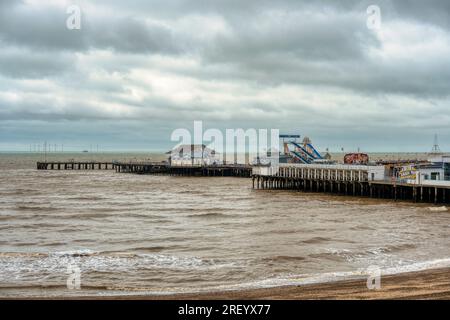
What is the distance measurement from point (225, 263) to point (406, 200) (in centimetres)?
2651

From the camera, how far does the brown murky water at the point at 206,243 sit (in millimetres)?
17562

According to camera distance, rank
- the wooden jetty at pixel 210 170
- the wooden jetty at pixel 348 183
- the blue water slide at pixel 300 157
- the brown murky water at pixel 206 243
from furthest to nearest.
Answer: the wooden jetty at pixel 210 170
the blue water slide at pixel 300 157
the wooden jetty at pixel 348 183
the brown murky water at pixel 206 243

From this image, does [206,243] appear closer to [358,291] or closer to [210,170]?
[358,291]

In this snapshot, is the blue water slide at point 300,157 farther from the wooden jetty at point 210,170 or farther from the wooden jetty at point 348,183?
the wooden jetty at point 210,170

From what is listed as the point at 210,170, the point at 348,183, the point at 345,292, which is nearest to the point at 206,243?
the point at 345,292

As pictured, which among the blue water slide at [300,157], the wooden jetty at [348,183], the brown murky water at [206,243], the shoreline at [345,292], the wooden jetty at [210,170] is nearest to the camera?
the shoreline at [345,292]

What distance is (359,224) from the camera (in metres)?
30.3

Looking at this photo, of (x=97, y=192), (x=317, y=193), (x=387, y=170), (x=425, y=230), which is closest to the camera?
(x=425, y=230)

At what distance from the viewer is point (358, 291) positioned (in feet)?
45.7

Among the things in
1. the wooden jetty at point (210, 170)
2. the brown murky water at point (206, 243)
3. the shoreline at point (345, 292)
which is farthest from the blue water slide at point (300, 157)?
the shoreline at point (345, 292)

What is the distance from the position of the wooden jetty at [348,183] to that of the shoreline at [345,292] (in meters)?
25.2

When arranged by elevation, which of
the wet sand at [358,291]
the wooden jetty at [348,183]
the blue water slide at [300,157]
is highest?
the blue water slide at [300,157]
